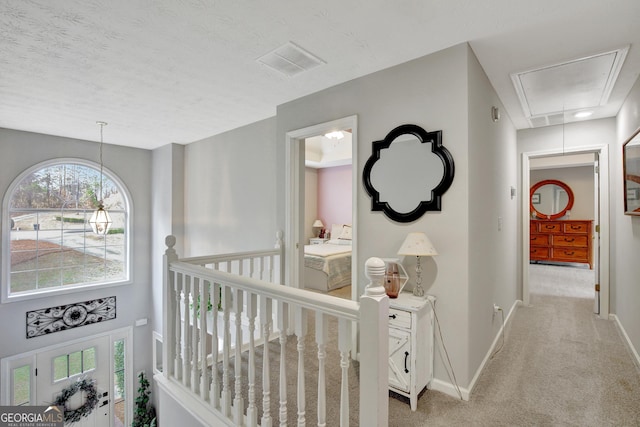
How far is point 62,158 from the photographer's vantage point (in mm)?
4590

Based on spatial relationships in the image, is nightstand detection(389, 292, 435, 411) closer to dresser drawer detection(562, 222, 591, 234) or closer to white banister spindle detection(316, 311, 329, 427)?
white banister spindle detection(316, 311, 329, 427)

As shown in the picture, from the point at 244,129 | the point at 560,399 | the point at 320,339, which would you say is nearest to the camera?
the point at 320,339

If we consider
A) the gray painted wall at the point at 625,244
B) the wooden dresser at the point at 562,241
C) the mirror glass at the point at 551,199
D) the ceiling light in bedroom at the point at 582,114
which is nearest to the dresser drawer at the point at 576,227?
the wooden dresser at the point at 562,241

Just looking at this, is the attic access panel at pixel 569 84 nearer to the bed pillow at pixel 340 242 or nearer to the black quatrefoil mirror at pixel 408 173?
the black quatrefoil mirror at pixel 408 173

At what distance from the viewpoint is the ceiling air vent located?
84.2 inches

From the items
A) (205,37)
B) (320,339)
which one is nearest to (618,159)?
(320,339)

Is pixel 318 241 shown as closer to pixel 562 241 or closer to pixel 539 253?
pixel 539 253

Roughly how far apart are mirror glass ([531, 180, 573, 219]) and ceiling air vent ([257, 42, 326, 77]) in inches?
293

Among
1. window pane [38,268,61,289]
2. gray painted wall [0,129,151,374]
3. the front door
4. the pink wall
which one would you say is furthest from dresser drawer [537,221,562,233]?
window pane [38,268,61,289]

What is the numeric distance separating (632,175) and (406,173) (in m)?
1.93

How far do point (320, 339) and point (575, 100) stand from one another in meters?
3.40

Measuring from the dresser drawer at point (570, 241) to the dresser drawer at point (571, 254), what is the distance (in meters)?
0.09

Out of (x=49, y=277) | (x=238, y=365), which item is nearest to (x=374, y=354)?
(x=238, y=365)

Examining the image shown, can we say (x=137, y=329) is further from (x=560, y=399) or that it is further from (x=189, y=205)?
(x=560, y=399)
